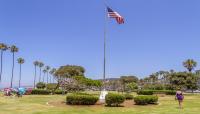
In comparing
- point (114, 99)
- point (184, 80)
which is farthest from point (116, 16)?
point (184, 80)

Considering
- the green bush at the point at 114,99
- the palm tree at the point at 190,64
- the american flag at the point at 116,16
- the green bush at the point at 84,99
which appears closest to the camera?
the green bush at the point at 114,99

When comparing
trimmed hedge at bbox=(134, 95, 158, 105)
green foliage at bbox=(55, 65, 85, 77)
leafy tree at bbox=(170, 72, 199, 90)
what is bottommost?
trimmed hedge at bbox=(134, 95, 158, 105)

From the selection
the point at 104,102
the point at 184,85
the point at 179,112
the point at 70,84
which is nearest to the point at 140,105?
the point at 104,102

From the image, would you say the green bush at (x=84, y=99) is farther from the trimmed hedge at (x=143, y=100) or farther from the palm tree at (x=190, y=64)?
the palm tree at (x=190, y=64)

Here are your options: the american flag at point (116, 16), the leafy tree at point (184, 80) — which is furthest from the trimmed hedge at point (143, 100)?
the leafy tree at point (184, 80)

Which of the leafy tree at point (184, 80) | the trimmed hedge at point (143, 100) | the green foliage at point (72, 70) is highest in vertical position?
the green foliage at point (72, 70)

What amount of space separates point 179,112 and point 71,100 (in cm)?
1026

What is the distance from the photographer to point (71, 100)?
111 ft

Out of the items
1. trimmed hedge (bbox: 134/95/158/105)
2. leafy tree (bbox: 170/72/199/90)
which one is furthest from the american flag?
leafy tree (bbox: 170/72/199/90)

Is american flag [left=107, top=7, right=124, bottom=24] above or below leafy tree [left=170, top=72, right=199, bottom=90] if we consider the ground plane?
above

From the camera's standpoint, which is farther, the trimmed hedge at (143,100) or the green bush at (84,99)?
the trimmed hedge at (143,100)

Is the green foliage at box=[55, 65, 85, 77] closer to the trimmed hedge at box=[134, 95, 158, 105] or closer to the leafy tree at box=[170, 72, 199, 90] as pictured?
the leafy tree at box=[170, 72, 199, 90]

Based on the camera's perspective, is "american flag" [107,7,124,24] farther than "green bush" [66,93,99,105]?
Yes

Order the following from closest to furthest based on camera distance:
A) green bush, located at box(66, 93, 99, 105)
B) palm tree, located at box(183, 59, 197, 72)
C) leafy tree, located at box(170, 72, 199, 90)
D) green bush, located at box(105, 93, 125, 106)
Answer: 1. green bush, located at box(105, 93, 125, 106)
2. green bush, located at box(66, 93, 99, 105)
3. leafy tree, located at box(170, 72, 199, 90)
4. palm tree, located at box(183, 59, 197, 72)
